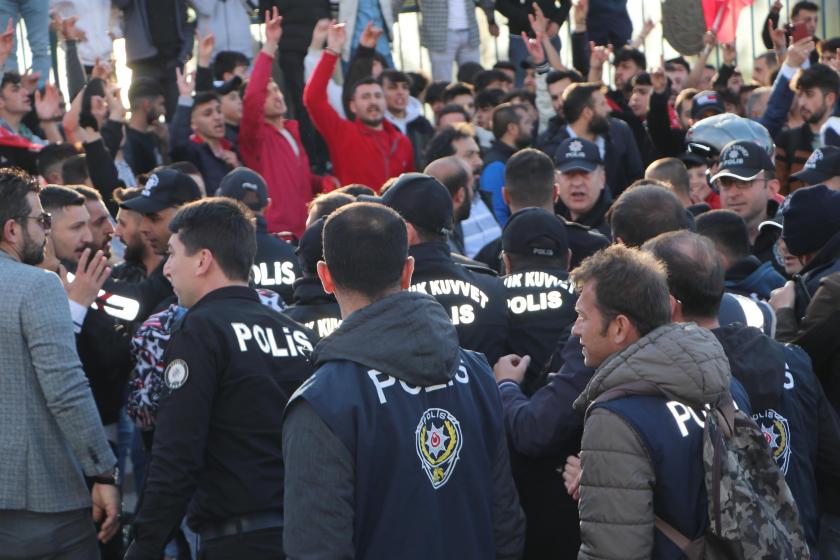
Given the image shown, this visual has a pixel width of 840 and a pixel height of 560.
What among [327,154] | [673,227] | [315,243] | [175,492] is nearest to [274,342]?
[175,492]

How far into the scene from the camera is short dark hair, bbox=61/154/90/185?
8.73m

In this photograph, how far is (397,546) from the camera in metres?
3.44

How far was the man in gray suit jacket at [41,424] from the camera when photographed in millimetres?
4621

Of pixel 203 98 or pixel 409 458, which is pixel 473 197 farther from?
pixel 409 458

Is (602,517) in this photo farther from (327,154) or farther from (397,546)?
(327,154)

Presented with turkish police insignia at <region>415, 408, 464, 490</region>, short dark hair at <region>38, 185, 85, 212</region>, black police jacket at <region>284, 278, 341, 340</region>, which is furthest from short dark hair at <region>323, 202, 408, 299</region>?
short dark hair at <region>38, 185, 85, 212</region>

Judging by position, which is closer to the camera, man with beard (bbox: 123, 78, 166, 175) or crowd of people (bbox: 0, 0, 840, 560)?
crowd of people (bbox: 0, 0, 840, 560)

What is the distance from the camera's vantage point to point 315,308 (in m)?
Answer: 5.39

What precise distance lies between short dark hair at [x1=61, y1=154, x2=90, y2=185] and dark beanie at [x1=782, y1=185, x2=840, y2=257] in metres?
5.22

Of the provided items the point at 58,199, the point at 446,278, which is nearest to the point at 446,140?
the point at 58,199

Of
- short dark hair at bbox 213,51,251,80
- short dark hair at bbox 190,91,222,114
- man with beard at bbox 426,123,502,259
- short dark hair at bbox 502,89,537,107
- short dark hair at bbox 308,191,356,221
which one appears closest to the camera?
short dark hair at bbox 308,191,356,221

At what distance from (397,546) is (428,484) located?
194 millimetres

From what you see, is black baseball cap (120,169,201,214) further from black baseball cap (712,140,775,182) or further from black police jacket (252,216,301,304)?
black baseball cap (712,140,775,182)

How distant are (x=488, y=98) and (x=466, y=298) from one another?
249 inches
